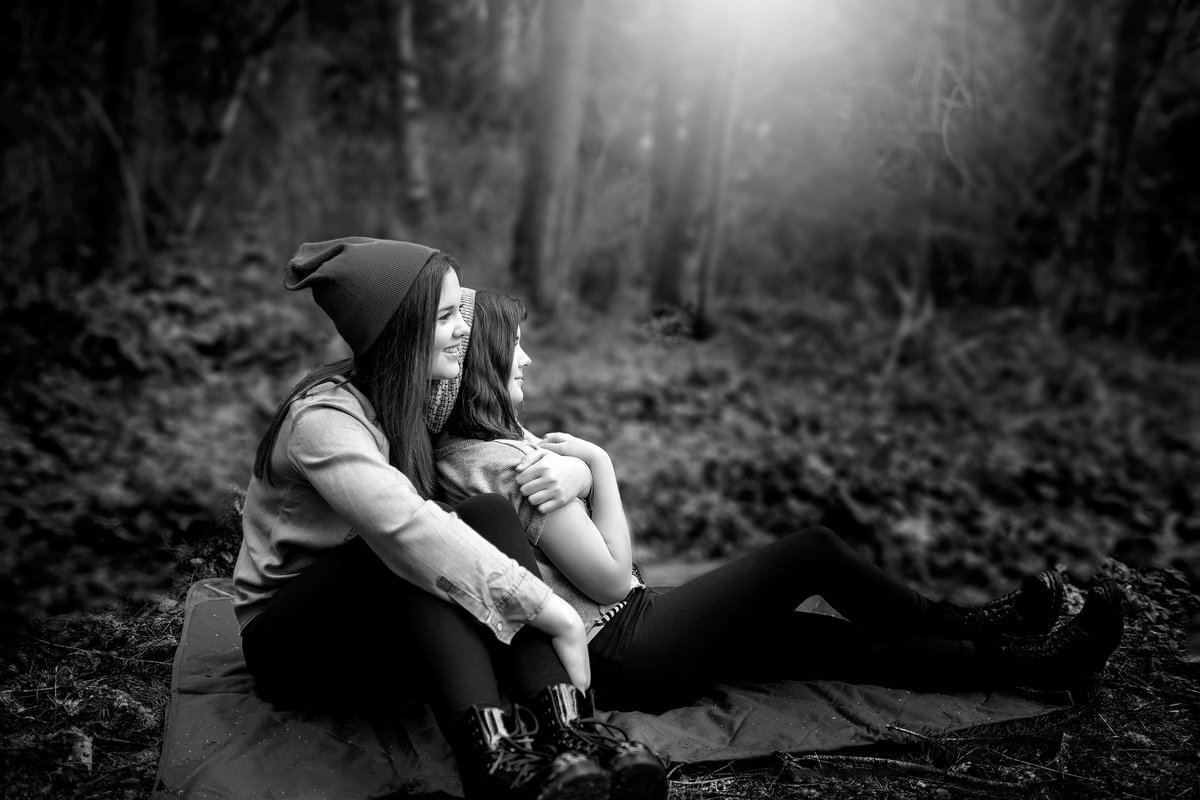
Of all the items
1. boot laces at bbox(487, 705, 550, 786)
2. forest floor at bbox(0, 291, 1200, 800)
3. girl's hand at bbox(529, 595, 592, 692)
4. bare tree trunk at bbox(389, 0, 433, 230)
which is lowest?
forest floor at bbox(0, 291, 1200, 800)

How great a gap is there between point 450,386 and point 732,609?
3.08 feet

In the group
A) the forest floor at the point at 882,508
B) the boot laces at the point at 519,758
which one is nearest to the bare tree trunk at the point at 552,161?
the forest floor at the point at 882,508

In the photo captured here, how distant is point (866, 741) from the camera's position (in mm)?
2615

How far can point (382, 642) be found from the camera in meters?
2.45

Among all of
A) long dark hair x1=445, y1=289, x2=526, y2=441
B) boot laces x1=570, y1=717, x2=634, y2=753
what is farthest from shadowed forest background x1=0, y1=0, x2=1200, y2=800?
boot laces x1=570, y1=717, x2=634, y2=753

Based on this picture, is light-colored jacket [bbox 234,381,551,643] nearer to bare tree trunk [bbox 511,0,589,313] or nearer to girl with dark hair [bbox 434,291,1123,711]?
girl with dark hair [bbox 434,291,1123,711]

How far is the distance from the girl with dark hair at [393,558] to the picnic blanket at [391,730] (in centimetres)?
12

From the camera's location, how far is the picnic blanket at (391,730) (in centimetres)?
→ 231

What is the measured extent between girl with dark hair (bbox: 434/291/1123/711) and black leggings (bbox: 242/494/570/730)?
0.18m

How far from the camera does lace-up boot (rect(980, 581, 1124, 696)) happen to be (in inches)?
113

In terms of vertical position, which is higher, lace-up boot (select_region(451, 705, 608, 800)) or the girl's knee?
the girl's knee

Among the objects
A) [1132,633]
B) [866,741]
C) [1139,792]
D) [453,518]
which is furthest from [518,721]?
[1132,633]

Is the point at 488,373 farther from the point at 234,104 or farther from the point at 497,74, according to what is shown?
the point at 497,74

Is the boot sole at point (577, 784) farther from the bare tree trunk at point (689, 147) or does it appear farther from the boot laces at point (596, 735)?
the bare tree trunk at point (689, 147)
